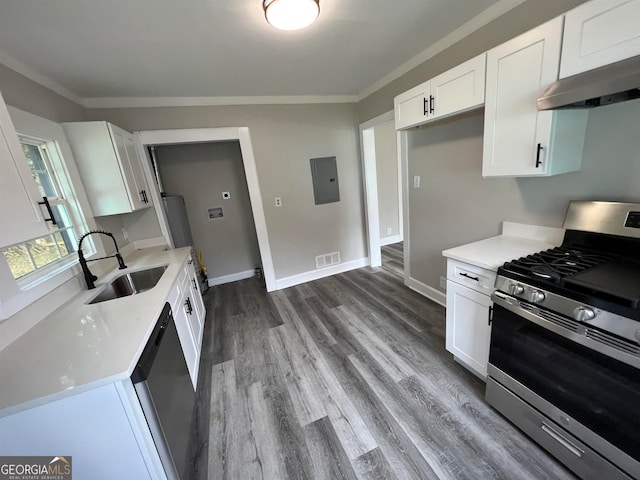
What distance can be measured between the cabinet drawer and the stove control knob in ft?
1.35

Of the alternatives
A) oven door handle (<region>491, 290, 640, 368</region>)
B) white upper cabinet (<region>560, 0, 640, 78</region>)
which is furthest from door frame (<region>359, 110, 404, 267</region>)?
oven door handle (<region>491, 290, 640, 368</region>)

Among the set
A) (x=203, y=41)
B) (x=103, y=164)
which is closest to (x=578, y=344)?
(x=203, y=41)

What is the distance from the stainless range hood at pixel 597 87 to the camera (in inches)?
37.9

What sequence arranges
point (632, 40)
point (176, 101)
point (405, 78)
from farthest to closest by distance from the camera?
1. point (176, 101)
2. point (405, 78)
3. point (632, 40)

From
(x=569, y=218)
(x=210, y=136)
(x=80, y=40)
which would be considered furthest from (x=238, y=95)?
(x=569, y=218)

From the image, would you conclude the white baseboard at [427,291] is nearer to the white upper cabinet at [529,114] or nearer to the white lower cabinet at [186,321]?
the white upper cabinet at [529,114]

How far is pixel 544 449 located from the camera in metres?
1.32

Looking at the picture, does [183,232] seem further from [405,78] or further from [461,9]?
[461,9]

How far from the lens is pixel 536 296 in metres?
1.17

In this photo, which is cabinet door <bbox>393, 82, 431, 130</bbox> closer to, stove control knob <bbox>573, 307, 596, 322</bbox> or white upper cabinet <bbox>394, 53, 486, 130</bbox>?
white upper cabinet <bbox>394, 53, 486, 130</bbox>

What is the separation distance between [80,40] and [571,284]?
3106 millimetres

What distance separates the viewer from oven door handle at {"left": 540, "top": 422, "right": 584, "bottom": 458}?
1.13 m

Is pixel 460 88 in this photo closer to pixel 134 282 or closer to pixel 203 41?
pixel 203 41

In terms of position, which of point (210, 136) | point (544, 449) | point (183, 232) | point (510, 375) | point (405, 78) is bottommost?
point (544, 449)
